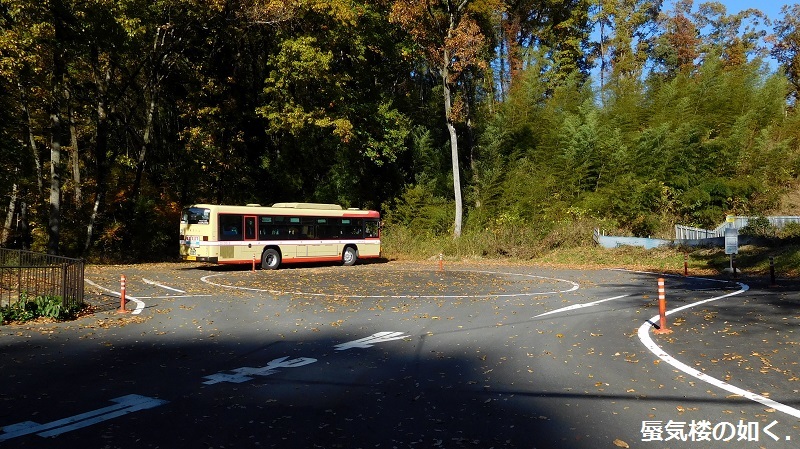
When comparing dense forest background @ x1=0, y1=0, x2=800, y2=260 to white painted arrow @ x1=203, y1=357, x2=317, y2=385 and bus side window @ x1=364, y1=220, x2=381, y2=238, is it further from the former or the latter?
white painted arrow @ x1=203, y1=357, x2=317, y2=385

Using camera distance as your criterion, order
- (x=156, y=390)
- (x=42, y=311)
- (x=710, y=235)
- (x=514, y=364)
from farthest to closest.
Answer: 1. (x=710, y=235)
2. (x=42, y=311)
3. (x=514, y=364)
4. (x=156, y=390)

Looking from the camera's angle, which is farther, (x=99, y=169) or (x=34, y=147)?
(x=34, y=147)

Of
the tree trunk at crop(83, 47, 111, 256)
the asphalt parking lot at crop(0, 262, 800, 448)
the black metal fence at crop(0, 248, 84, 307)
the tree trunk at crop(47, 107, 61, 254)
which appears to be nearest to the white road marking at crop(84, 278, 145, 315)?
the asphalt parking lot at crop(0, 262, 800, 448)

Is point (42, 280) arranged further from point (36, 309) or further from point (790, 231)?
point (790, 231)

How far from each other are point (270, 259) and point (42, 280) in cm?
1373

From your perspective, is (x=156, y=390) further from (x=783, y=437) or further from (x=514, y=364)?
(x=783, y=437)

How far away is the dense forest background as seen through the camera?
27812 mm

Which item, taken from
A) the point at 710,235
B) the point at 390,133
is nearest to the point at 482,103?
the point at 390,133

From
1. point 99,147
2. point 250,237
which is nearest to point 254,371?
point 250,237

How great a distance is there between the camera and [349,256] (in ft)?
96.7

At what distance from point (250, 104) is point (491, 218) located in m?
15.8

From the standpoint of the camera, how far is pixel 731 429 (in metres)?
5.17

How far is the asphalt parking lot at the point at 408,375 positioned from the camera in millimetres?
5152

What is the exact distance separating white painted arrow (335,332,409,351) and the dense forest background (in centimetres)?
1788
